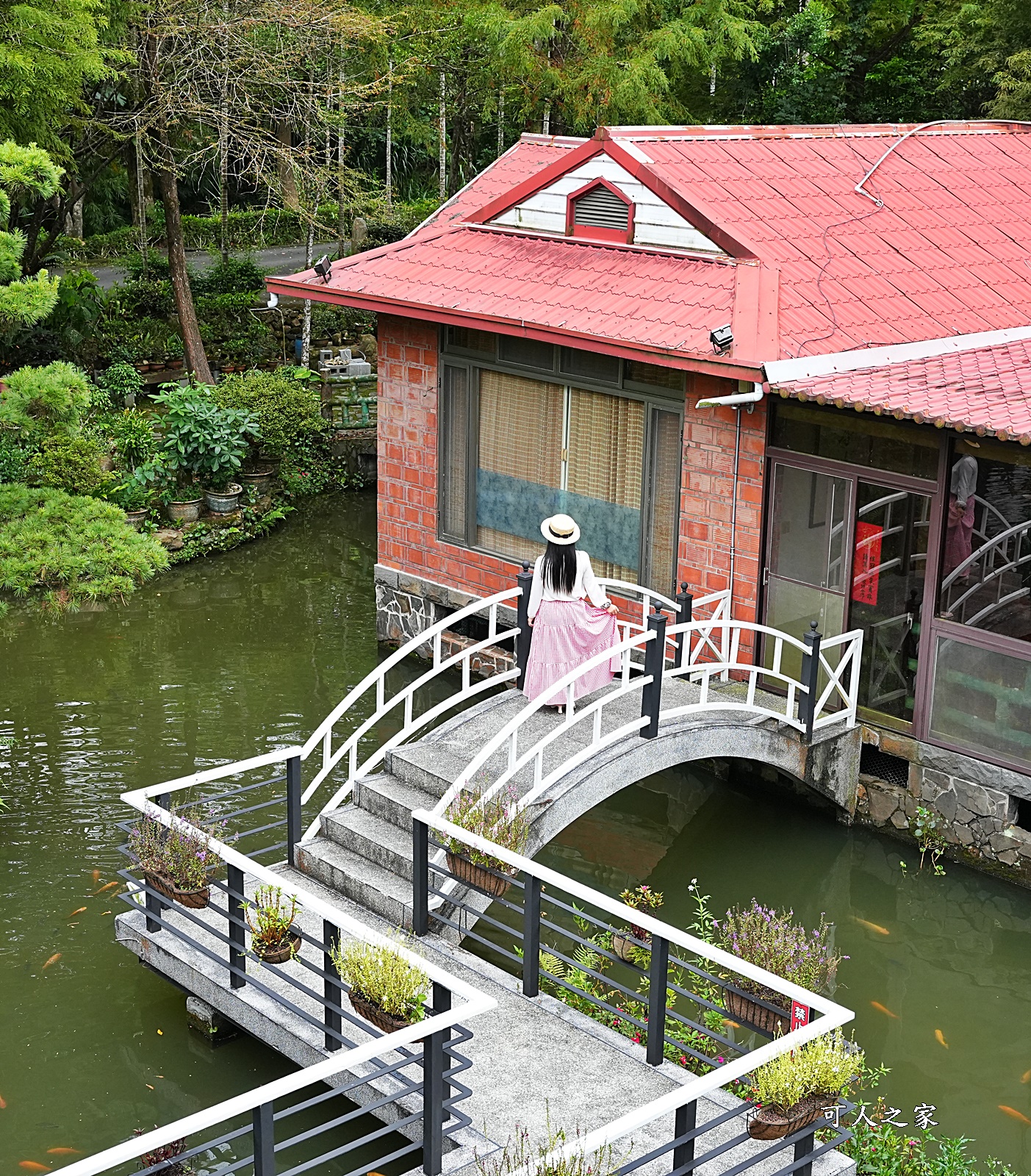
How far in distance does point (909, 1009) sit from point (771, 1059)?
11.2 feet

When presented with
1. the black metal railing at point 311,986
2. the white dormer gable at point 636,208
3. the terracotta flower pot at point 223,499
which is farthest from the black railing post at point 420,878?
the terracotta flower pot at point 223,499

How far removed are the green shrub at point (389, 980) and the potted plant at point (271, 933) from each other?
0.88 m

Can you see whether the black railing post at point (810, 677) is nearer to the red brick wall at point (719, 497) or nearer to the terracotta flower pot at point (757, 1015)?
the red brick wall at point (719, 497)

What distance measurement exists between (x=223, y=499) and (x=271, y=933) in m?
11.7

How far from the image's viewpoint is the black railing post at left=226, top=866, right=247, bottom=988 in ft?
27.9

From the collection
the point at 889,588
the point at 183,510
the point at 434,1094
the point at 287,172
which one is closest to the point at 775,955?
the point at 434,1094

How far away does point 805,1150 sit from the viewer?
22.7 feet

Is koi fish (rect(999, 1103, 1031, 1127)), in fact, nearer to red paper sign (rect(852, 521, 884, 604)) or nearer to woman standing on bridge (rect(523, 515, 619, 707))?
woman standing on bridge (rect(523, 515, 619, 707))

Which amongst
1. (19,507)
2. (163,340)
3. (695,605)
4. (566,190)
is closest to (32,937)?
(19,507)

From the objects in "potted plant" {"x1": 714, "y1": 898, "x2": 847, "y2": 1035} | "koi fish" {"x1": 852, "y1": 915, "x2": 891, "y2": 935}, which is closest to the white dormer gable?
"koi fish" {"x1": 852, "y1": 915, "x2": 891, "y2": 935}

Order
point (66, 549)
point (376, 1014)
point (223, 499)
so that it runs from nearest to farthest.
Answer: point (376, 1014) → point (66, 549) → point (223, 499)

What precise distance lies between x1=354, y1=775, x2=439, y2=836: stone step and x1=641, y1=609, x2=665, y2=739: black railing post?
157 centimetres

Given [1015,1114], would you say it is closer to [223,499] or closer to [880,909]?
[880,909]

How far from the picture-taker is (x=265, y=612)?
56.4ft
